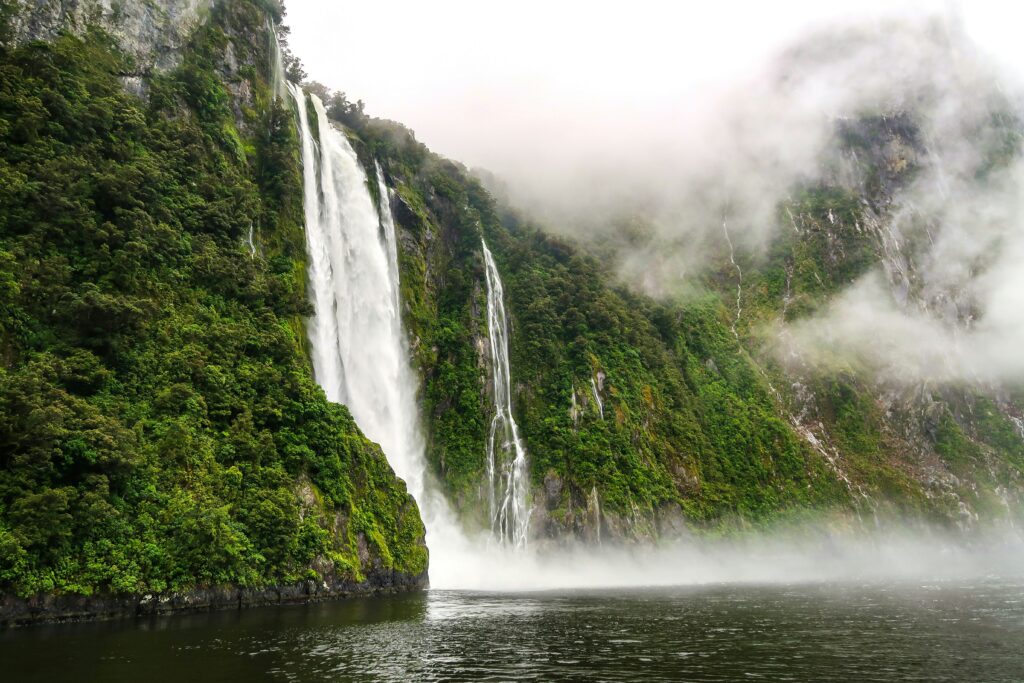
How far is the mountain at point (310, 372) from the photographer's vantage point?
85.5 ft

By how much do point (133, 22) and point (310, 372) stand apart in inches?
1100

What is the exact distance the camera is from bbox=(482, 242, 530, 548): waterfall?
5375cm

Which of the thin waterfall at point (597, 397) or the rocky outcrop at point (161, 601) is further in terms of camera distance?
the thin waterfall at point (597, 397)

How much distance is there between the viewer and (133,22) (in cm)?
4562

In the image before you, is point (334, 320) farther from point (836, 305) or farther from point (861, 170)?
point (861, 170)

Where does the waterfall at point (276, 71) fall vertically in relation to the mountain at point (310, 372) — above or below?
above

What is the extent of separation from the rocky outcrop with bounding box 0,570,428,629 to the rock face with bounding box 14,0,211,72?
33.2 metres

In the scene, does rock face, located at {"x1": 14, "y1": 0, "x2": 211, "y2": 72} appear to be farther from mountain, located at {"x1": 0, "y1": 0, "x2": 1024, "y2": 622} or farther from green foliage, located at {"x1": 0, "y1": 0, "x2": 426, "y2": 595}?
green foliage, located at {"x1": 0, "y1": 0, "x2": 426, "y2": 595}

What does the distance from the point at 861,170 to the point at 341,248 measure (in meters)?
101

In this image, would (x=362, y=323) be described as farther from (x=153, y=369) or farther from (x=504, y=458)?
(x=153, y=369)

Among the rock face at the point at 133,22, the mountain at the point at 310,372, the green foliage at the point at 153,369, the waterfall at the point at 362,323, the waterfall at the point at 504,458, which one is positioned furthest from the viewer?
the waterfall at the point at 504,458

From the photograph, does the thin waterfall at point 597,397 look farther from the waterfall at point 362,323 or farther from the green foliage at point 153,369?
the green foliage at point 153,369

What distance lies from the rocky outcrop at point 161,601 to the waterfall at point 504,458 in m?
20.1

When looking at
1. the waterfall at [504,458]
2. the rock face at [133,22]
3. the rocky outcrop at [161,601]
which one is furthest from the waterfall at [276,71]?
the rocky outcrop at [161,601]
